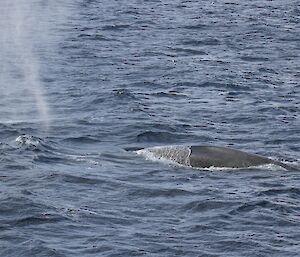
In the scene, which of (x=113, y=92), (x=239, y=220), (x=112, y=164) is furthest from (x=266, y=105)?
(x=239, y=220)

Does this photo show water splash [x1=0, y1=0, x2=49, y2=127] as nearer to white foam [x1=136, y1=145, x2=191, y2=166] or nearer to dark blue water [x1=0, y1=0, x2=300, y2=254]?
dark blue water [x1=0, y1=0, x2=300, y2=254]

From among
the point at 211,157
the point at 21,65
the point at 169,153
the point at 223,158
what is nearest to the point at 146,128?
the point at 169,153

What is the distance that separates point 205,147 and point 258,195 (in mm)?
3943

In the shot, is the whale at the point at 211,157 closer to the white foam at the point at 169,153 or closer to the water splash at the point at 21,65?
the white foam at the point at 169,153

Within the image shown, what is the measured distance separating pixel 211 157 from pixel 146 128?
5104 mm

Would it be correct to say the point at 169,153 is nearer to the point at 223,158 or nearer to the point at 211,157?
the point at 211,157

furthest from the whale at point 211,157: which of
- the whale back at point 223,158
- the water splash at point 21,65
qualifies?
the water splash at point 21,65

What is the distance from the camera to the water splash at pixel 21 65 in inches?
1405

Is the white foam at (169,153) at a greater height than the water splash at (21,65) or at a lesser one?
greater

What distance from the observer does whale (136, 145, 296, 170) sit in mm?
27922

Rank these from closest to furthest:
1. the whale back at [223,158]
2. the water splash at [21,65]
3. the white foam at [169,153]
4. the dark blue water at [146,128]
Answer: the dark blue water at [146,128] → the whale back at [223,158] → the white foam at [169,153] → the water splash at [21,65]

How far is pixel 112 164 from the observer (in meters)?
28.2

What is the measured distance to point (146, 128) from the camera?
32.9m

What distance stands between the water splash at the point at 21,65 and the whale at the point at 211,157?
19.1ft
